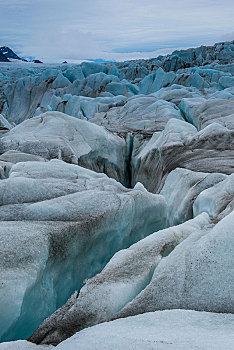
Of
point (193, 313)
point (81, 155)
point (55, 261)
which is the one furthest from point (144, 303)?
point (81, 155)

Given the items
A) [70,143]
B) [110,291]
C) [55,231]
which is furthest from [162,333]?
[70,143]

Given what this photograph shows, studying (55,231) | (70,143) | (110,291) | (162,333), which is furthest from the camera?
(70,143)

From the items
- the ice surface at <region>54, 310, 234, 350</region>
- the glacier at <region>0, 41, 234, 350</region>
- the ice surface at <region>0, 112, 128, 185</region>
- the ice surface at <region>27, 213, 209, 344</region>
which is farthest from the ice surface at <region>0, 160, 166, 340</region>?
the ice surface at <region>0, 112, 128, 185</region>

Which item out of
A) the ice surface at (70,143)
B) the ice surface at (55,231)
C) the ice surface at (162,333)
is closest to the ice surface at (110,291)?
the ice surface at (162,333)

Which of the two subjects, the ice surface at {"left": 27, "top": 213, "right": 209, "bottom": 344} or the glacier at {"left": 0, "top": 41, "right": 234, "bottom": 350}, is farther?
the ice surface at {"left": 27, "top": 213, "right": 209, "bottom": 344}

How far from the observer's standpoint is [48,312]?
412 cm

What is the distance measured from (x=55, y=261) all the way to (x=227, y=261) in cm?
221

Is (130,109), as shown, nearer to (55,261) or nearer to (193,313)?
(55,261)

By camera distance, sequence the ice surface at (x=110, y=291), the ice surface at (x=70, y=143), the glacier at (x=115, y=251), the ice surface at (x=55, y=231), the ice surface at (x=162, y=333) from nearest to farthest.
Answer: the ice surface at (x=162, y=333)
the glacier at (x=115, y=251)
the ice surface at (x=110, y=291)
the ice surface at (x=55, y=231)
the ice surface at (x=70, y=143)

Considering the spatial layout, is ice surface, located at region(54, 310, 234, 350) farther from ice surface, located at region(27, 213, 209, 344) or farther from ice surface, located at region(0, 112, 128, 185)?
ice surface, located at region(0, 112, 128, 185)

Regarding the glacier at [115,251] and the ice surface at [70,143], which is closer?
the glacier at [115,251]

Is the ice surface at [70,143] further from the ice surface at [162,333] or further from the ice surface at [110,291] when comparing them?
the ice surface at [162,333]

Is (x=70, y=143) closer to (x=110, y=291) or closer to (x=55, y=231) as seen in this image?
(x=55, y=231)

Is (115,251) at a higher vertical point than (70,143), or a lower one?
lower
